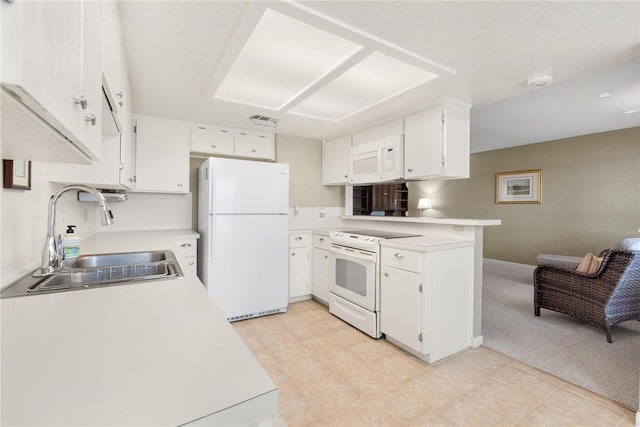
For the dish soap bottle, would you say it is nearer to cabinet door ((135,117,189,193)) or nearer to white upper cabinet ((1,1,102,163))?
white upper cabinet ((1,1,102,163))

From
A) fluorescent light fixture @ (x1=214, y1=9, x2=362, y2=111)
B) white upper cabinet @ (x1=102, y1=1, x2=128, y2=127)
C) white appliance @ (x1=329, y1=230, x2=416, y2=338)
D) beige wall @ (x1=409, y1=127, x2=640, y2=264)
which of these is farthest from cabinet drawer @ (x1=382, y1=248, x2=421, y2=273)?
beige wall @ (x1=409, y1=127, x2=640, y2=264)

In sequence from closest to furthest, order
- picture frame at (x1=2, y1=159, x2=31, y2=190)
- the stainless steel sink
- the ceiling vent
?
picture frame at (x1=2, y1=159, x2=31, y2=190) < the stainless steel sink < the ceiling vent

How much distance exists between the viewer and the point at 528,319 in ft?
9.96

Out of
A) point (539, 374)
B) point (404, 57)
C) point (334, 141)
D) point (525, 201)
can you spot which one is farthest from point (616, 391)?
point (525, 201)

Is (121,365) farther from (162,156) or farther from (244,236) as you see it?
(162,156)

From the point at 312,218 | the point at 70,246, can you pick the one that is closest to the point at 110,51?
the point at 70,246

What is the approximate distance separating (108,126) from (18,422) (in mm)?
1606

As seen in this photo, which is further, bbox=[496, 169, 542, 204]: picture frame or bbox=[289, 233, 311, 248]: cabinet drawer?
bbox=[496, 169, 542, 204]: picture frame

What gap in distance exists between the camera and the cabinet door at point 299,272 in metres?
3.54

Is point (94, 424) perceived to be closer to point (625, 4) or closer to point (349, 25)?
point (349, 25)

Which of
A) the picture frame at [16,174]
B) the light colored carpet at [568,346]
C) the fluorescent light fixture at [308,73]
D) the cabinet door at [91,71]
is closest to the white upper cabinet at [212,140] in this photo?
the fluorescent light fixture at [308,73]

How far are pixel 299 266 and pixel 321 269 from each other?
0.30 metres

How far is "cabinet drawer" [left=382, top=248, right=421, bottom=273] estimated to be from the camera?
2.24 m

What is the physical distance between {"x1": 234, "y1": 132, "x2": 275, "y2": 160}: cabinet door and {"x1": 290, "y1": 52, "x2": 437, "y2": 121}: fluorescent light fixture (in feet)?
2.86
